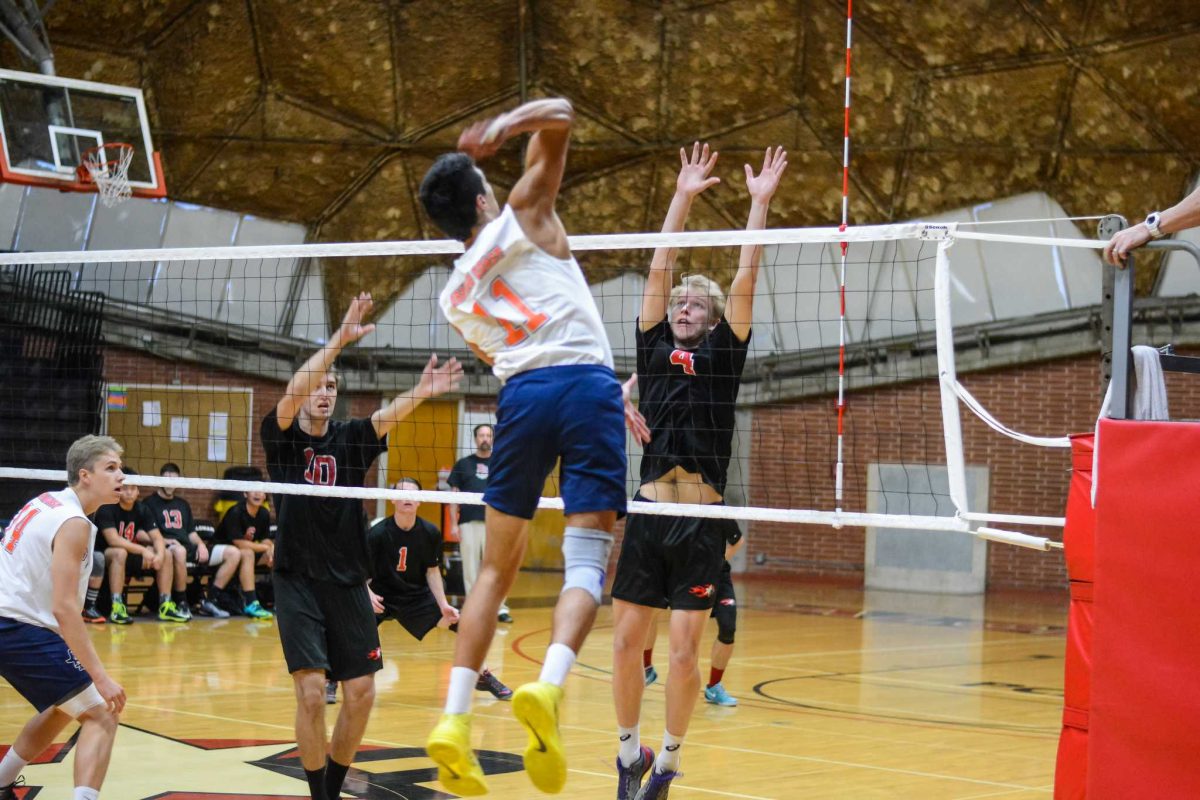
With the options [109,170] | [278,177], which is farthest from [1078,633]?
[278,177]

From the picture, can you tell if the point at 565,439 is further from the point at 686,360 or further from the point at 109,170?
the point at 109,170

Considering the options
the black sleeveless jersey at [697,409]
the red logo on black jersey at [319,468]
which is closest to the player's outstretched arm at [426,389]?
the red logo on black jersey at [319,468]

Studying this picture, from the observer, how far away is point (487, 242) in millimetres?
3811

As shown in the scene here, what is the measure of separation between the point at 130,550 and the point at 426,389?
8238mm

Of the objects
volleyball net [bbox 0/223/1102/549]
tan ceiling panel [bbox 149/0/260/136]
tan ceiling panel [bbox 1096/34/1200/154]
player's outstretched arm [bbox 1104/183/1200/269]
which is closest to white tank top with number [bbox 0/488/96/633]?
player's outstretched arm [bbox 1104/183/1200/269]

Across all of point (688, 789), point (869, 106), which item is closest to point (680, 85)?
point (869, 106)

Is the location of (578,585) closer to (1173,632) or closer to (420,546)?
(1173,632)

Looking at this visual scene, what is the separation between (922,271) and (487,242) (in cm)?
1581

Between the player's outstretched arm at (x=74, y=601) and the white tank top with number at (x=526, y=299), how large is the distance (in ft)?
7.42

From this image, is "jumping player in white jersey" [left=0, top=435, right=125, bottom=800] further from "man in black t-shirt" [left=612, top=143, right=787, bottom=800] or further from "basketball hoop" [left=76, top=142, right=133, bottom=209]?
"basketball hoop" [left=76, top=142, right=133, bottom=209]

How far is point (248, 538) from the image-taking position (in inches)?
550

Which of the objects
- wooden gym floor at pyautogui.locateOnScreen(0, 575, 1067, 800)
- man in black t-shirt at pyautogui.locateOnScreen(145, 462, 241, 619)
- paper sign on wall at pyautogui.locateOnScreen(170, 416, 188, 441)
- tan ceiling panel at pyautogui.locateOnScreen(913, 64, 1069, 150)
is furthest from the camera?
paper sign on wall at pyautogui.locateOnScreen(170, 416, 188, 441)

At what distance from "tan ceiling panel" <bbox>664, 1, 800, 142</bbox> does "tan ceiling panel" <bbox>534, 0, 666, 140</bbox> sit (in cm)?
26

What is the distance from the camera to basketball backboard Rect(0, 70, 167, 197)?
13938 millimetres
